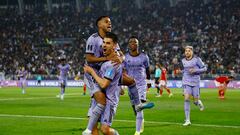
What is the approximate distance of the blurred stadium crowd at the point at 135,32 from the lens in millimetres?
59997

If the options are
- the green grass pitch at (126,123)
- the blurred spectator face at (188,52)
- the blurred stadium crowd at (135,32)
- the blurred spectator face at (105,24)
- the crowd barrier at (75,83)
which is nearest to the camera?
the blurred spectator face at (105,24)

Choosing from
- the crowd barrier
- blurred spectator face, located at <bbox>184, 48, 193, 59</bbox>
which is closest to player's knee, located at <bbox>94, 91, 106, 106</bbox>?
blurred spectator face, located at <bbox>184, 48, 193, 59</bbox>

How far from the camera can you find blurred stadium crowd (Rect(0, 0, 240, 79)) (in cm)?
6000

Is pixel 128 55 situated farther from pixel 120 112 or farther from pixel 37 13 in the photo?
pixel 37 13

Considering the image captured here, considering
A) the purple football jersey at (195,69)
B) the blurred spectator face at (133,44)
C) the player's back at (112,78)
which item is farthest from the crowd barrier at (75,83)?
the player's back at (112,78)

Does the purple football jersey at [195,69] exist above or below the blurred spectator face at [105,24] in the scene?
below

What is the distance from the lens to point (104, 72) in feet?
33.9

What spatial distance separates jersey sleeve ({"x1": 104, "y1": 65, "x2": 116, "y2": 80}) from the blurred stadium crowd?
140 ft

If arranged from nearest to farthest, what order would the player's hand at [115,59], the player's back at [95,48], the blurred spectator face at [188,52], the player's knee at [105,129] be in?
the player's knee at [105,129] → the player's hand at [115,59] → the player's back at [95,48] → the blurred spectator face at [188,52]

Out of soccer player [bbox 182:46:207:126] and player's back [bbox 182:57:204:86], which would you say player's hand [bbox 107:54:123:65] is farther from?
player's back [bbox 182:57:204:86]

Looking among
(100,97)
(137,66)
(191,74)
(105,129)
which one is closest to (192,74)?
(191,74)

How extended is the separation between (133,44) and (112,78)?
19.6 ft

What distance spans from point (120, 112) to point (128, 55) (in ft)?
23.3

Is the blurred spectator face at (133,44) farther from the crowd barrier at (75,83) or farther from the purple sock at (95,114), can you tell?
the crowd barrier at (75,83)
